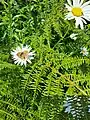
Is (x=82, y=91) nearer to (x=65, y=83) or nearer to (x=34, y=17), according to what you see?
(x=65, y=83)

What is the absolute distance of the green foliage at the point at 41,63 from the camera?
1.56 metres

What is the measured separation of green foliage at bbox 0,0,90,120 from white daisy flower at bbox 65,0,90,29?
0.03 m

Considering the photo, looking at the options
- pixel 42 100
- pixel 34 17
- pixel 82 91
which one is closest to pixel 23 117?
pixel 42 100

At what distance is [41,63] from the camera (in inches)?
63.2

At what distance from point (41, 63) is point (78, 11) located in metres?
0.26

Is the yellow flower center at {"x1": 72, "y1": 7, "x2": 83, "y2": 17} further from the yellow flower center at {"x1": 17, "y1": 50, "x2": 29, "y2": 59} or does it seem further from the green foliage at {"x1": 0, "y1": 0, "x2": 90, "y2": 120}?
the yellow flower center at {"x1": 17, "y1": 50, "x2": 29, "y2": 59}

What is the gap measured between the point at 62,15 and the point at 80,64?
198mm

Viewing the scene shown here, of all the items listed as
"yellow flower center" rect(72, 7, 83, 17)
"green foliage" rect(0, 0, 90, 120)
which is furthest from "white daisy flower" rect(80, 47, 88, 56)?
"yellow flower center" rect(72, 7, 83, 17)

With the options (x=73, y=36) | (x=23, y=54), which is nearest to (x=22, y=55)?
(x=23, y=54)

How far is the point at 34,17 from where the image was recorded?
1.75 meters

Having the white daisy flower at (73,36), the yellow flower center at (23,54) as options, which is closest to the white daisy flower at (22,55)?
the yellow flower center at (23,54)

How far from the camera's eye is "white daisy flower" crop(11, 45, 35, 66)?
5.31ft

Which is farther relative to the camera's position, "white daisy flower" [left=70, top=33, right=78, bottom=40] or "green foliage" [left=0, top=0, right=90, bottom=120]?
"white daisy flower" [left=70, top=33, right=78, bottom=40]

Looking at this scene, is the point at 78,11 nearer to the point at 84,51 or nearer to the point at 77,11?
the point at 77,11
